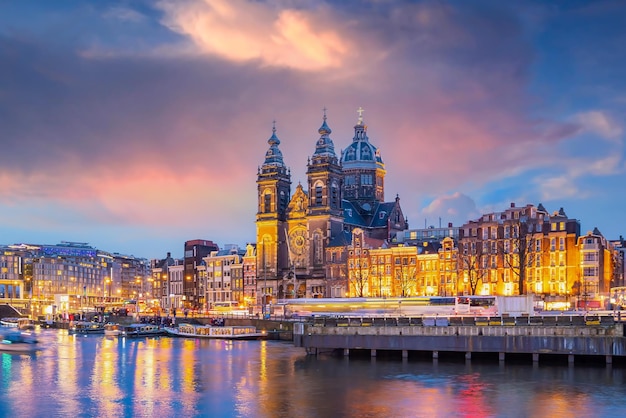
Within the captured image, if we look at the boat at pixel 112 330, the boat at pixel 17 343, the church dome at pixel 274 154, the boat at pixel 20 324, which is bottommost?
the boat at pixel 20 324

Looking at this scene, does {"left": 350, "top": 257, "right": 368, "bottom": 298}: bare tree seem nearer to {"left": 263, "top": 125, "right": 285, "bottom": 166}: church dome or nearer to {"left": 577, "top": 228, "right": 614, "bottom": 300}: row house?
{"left": 263, "top": 125, "right": 285, "bottom": 166}: church dome

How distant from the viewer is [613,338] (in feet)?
235

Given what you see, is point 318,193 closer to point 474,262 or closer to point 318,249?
point 318,249

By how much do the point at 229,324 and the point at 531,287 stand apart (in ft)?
161

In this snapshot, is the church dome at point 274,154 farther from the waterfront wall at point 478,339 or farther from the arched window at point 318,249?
the waterfront wall at point 478,339

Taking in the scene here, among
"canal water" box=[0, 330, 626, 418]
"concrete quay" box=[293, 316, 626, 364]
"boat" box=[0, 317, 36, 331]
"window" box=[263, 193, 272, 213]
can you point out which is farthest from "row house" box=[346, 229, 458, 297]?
"canal water" box=[0, 330, 626, 418]

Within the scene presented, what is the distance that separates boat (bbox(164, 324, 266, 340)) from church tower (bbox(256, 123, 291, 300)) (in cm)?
4948

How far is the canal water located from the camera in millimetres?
53938

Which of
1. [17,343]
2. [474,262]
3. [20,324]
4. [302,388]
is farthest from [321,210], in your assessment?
[302,388]

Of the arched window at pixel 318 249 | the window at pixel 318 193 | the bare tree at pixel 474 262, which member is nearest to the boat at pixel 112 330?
the arched window at pixel 318 249

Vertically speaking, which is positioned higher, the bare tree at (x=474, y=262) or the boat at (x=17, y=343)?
the bare tree at (x=474, y=262)

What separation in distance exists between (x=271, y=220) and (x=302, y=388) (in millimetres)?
124404

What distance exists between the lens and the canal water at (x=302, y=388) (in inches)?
2124

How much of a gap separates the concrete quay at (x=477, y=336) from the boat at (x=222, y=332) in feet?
124
